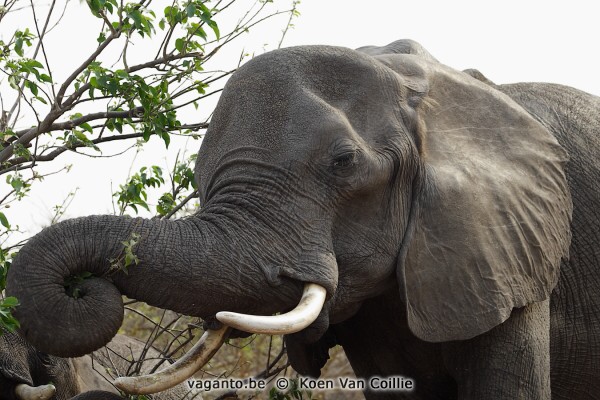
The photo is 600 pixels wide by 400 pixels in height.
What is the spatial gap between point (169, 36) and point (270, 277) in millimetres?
2044

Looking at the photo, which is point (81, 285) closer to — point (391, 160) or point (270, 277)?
point (270, 277)

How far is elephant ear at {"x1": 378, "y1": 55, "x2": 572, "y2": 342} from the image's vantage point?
5230mm

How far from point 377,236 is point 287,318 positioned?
0.65m

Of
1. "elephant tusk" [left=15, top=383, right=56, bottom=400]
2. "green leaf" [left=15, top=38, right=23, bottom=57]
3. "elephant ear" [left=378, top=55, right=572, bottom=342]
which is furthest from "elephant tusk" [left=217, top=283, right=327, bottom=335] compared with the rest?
"green leaf" [left=15, top=38, right=23, bottom=57]

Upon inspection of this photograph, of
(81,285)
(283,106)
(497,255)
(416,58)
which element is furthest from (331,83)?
(81,285)

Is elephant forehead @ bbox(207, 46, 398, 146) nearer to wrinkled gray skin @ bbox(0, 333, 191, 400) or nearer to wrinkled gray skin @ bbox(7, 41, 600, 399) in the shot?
wrinkled gray skin @ bbox(7, 41, 600, 399)

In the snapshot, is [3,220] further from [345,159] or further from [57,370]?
→ [57,370]

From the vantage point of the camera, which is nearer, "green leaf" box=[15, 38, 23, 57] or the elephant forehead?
the elephant forehead

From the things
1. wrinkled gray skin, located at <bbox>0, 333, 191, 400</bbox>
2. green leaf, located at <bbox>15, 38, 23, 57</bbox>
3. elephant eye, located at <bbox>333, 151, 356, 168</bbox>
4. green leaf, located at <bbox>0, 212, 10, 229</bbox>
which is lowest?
wrinkled gray skin, located at <bbox>0, 333, 191, 400</bbox>

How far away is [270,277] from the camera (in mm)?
4828

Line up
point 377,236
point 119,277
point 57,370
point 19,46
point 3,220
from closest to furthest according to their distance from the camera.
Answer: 1. point 119,277
2. point 377,236
3. point 3,220
4. point 19,46
5. point 57,370

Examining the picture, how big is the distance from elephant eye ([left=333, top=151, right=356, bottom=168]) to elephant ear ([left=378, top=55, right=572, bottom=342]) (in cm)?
36

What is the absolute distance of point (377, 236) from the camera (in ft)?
16.9

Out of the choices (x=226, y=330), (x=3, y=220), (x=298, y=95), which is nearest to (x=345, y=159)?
(x=298, y=95)
